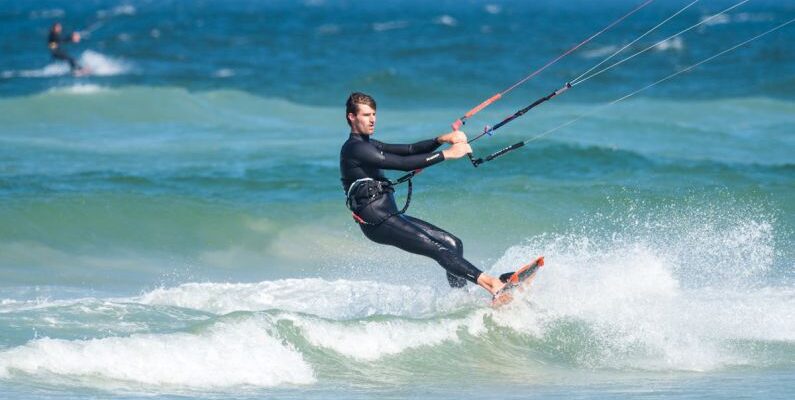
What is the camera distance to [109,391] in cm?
715

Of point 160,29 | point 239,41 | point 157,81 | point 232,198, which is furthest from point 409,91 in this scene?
point 160,29

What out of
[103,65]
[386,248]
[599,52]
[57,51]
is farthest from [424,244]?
[599,52]

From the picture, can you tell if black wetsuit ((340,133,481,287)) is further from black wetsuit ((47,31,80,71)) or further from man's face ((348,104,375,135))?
black wetsuit ((47,31,80,71))

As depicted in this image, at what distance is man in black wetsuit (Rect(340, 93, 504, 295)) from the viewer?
7969 millimetres

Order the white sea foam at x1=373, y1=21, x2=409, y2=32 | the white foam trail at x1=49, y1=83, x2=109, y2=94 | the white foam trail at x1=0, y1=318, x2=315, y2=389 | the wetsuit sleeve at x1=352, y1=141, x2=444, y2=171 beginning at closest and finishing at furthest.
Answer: the white foam trail at x1=0, y1=318, x2=315, y2=389 < the wetsuit sleeve at x1=352, y1=141, x2=444, y2=171 < the white foam trail at x1=49, y1=83, x2=109, y2=94 < the white sea foam at x1=373, y1=21, x2=409, y2=32

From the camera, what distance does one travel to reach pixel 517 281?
8367 millimetres

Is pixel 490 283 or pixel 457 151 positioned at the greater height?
pixel 457 151

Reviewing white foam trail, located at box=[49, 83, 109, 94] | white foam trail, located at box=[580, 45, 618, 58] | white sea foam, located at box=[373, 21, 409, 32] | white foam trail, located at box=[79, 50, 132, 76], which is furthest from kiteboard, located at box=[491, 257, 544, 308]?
white sea foam, located at box=[373, 21, 409, 32]

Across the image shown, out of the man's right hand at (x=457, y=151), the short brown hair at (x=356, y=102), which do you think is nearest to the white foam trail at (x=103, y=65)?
the short brown hair at (x=356, y=102)

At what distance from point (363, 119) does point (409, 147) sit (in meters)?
0.41

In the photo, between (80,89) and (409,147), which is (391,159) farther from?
(80,89)

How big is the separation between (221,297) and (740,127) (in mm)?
14656

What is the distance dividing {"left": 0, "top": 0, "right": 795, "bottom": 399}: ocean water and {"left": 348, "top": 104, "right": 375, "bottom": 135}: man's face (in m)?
1.35

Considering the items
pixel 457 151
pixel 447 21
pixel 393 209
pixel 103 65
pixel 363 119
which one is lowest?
pixel 393 209
